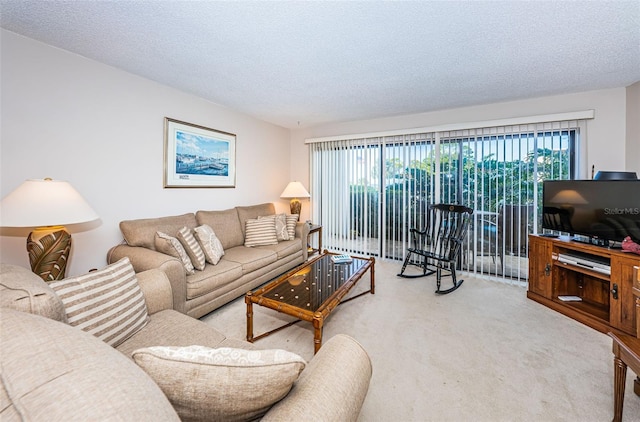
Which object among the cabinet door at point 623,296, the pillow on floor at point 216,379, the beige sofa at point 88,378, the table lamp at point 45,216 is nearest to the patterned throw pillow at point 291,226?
the table lamp at point 45,216

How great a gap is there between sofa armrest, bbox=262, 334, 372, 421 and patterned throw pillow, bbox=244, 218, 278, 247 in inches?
102

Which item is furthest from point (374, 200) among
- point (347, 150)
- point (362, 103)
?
point (362, 103)

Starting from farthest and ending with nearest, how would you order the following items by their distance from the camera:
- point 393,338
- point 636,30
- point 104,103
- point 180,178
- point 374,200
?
1. point 374,200
2. point 180,178
3. point 104,103
4. point 393,338
5. point 636,30

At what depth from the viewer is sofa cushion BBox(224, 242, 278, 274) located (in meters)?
2.79

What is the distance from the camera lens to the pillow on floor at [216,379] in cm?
71

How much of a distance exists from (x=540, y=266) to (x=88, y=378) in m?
3.66

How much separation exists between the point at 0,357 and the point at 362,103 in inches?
144

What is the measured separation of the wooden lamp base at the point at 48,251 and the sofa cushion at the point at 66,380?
5.20 feet

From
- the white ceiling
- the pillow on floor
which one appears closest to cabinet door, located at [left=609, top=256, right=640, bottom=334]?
the white ceiling

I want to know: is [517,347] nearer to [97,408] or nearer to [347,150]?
[97,408]

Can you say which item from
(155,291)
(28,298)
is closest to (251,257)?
(155,291)

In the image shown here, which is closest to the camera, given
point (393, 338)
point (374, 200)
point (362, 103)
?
point (393, 338)

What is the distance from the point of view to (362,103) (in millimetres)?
3477

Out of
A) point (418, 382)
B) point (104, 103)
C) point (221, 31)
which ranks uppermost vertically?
point (221, 31)
